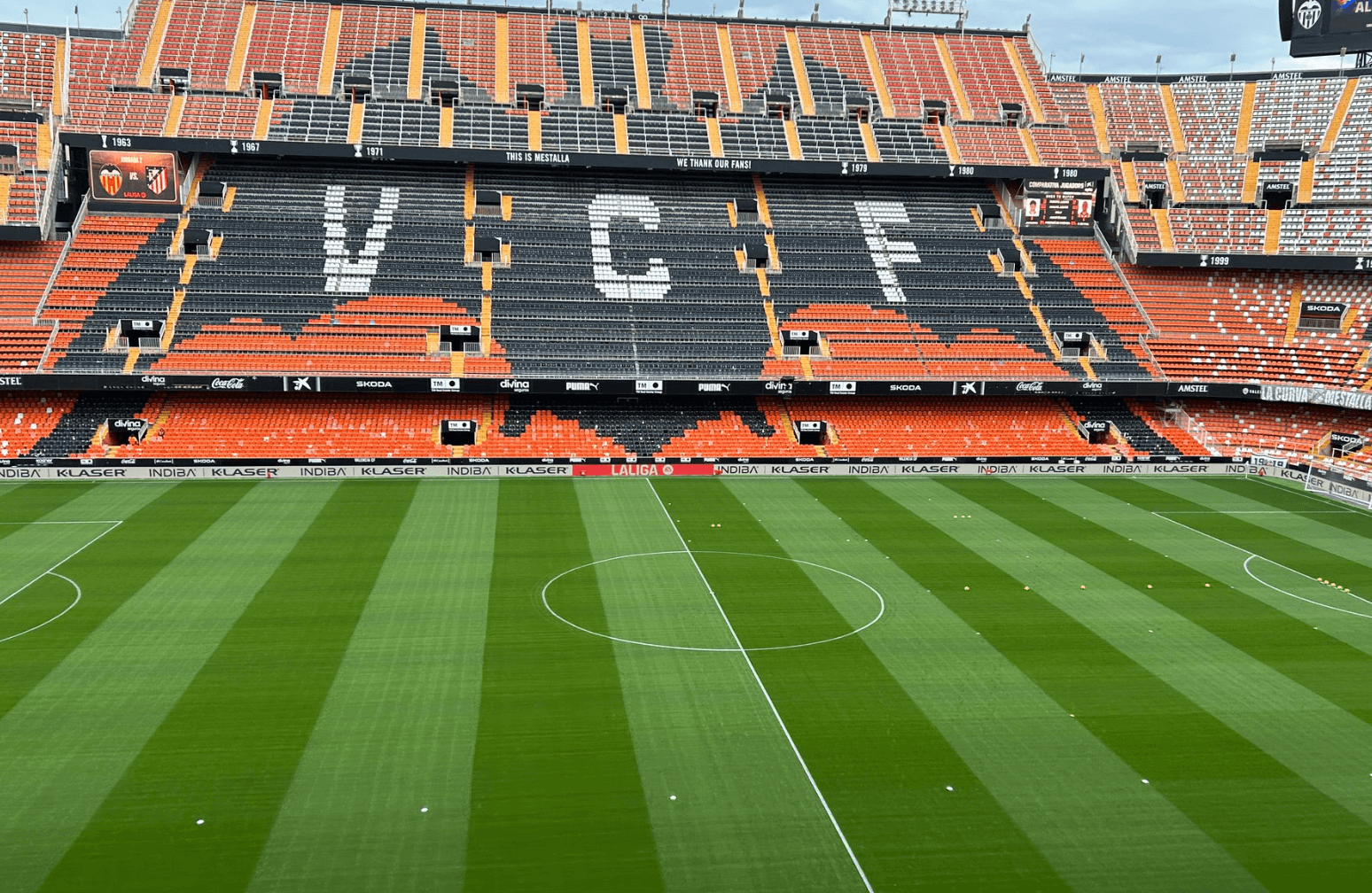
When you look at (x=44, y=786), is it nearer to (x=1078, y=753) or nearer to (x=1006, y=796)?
(x=1006, y=796)

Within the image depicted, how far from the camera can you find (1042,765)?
1535 centimetres

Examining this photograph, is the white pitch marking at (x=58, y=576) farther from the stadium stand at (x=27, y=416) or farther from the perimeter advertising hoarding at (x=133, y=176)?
the perimeter advertising hoarding at (x=133, y=176)

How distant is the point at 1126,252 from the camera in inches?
1943

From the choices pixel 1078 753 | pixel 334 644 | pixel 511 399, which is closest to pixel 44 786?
pixel 334 644

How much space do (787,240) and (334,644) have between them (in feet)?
114

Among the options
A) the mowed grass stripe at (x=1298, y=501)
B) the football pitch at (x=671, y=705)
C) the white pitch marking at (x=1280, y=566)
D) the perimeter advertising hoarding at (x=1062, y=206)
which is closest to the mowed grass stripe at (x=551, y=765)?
the football pitch at (x=671, y=705)

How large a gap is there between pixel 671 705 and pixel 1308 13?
44946 millimetres

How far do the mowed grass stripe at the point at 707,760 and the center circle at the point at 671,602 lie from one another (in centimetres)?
6

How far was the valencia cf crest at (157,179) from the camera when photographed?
147 ft

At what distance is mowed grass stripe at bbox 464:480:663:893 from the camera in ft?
41.2

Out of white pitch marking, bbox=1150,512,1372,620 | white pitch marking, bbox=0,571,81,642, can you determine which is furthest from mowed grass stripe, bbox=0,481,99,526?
white pitch marking, bbox=1150,512,1372,620

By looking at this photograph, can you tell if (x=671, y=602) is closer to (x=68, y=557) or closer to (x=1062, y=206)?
(x=68, y=557)

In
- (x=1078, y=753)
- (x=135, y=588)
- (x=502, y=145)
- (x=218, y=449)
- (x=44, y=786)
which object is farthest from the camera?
(x=502, y=145)

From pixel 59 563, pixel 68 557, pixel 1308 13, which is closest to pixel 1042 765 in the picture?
pixel 59 563
